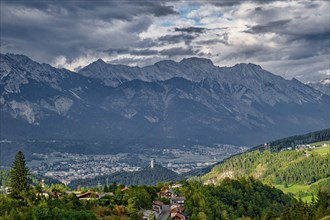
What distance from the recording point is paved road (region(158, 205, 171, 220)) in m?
160

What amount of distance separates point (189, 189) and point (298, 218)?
5579 cm

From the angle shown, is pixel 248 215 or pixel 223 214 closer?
pixel 223 214

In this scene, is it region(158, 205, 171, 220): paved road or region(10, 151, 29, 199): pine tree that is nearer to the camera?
region(10, 151, 29, 199): pine tree

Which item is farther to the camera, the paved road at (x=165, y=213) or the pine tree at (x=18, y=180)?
the paved road at (x=165, y=213)

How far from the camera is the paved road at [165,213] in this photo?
160 metres

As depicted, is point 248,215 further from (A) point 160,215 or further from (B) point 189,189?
(A) point 160,215

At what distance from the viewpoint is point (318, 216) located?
152000 mm

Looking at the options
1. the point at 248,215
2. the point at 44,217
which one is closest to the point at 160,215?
the point at 248,215

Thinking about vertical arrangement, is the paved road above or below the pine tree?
below

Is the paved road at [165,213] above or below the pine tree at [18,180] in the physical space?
below

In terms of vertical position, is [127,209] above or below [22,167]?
below

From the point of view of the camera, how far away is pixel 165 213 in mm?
165875

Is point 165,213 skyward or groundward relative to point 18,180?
groundward

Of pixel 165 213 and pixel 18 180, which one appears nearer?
pixel 18 180
